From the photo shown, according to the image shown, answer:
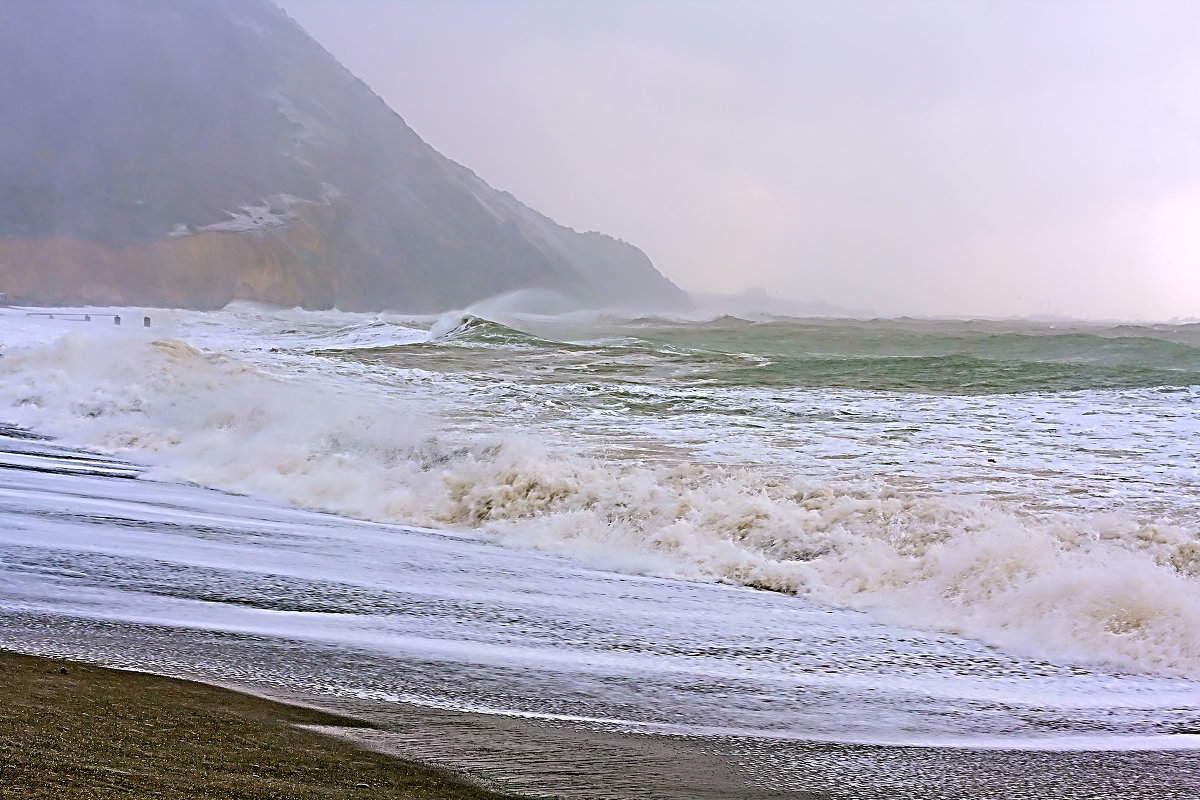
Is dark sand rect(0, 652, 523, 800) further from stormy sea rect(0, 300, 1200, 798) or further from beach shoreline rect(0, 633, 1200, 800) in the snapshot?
stormy sea rect(0, 300, 1200, 798)

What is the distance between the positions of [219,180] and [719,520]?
485 feet

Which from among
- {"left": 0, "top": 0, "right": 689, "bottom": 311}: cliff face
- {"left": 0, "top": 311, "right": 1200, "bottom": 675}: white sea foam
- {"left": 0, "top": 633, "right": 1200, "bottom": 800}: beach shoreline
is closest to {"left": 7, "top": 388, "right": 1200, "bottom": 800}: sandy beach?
{"left": 0, "top": 633, "right": 1200, "bottom": 800}: beach shoreline

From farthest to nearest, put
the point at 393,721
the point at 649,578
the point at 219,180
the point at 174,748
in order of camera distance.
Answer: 1. the point at 219,180
2. the point at 649,578
3. the point at 393,721
4. the point at 174,748

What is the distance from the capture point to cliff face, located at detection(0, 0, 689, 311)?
12050 cm

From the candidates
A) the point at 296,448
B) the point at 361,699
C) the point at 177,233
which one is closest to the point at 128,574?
the point at 361,699

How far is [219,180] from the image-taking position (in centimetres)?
14212

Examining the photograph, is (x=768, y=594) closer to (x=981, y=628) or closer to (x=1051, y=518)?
(x=981, y=628)

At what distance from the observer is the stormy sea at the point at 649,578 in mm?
3879

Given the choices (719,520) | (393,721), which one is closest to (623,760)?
(393,721)

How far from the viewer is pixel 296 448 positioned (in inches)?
450

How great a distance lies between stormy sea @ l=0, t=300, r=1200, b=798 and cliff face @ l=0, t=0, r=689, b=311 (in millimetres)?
108090

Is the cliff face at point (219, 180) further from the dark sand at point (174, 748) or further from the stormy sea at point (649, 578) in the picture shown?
the dark sand at point (174, 748)

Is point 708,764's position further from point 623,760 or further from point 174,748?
point 174,748

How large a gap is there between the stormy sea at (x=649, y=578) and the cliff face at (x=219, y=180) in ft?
355
